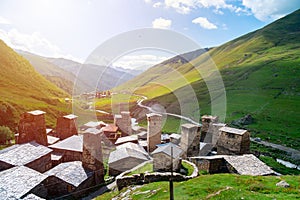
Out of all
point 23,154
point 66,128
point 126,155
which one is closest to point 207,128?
point 126,155

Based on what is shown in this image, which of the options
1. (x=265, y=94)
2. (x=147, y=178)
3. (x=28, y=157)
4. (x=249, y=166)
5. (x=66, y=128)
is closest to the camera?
(x=147, y=178)

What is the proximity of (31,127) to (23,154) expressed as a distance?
728 cm

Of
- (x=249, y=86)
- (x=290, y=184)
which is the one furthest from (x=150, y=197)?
(x=249, y=86)

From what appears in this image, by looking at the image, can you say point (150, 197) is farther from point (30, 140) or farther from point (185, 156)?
point (30, 140)

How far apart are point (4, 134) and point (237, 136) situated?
179 feet

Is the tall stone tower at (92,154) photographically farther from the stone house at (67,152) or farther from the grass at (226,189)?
the grass at (226,189)

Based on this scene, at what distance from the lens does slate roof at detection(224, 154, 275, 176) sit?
2616 cm

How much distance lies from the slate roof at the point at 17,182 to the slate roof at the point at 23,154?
16.4ft

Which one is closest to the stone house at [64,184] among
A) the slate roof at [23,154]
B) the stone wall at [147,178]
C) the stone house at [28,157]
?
the stone house at [28,157]

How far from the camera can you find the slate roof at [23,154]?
3094 centimetres

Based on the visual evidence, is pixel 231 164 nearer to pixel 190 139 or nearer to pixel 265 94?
pixel 190 139

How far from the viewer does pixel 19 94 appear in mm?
109125

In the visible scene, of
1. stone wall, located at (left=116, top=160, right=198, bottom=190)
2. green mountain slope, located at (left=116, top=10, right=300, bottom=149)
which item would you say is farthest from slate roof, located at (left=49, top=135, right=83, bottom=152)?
green mountain slope, located at (left=116, top=10, right=300, bottom=149)

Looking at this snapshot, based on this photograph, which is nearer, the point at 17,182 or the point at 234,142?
the point at 17,182
